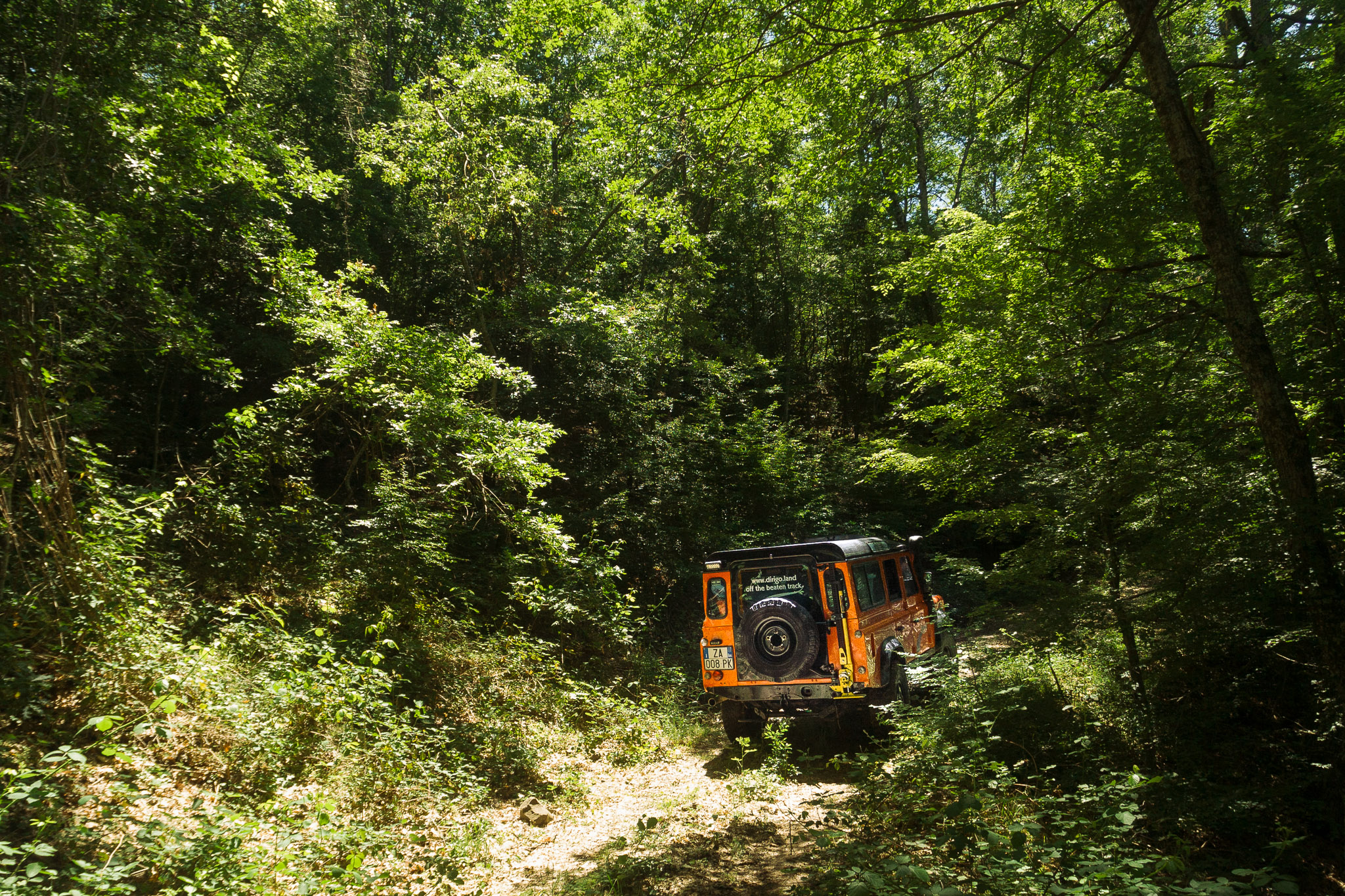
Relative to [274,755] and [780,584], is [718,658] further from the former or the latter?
[274,755]

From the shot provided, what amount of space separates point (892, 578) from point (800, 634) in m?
1.98

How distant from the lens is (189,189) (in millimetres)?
7898

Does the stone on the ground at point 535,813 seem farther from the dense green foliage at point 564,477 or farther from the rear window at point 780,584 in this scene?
the rear window at point 780,584

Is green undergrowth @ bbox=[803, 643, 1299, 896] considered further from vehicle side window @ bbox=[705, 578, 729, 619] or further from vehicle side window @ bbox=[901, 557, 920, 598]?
vehicle side window @ bbox=[705, 578, 729, 619]

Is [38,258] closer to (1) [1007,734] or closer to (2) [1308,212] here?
(1) [1007,734]

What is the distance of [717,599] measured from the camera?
7.70m

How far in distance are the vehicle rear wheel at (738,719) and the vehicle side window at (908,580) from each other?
2503 mm

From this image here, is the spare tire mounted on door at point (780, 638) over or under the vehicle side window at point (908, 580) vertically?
under

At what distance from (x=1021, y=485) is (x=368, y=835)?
788 cm

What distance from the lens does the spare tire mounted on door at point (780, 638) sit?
6.98 metres

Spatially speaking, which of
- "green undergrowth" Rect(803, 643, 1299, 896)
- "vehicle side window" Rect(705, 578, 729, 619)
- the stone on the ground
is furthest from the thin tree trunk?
the stone on the ground

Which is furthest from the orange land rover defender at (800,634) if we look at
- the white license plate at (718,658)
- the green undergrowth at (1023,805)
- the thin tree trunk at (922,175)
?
the thin tree trunk at (922,175)

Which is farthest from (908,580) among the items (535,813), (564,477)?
(535,813)

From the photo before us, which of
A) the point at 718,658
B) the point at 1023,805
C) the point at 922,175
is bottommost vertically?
the point at 1023,805
